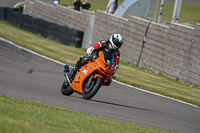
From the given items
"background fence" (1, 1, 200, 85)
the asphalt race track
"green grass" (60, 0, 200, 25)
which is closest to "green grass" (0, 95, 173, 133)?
the asphalt race track

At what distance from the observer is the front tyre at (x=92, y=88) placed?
26.7 ft

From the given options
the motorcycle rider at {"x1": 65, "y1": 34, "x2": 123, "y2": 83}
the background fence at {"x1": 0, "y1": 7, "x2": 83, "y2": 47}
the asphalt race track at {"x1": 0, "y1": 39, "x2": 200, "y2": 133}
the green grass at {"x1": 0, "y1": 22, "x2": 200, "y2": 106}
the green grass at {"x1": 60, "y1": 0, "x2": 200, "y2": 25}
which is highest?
the green grass at {"x1": 60, "y1": 0, "x2": 200, "y2": 25}

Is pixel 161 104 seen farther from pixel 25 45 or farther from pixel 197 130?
A: pixel 25 45

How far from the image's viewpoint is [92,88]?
27.2 feet

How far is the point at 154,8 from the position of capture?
21.7 meters

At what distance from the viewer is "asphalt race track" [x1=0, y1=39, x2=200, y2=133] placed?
7741 millimetres

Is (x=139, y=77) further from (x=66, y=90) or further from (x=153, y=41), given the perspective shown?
(x=66, y=90)

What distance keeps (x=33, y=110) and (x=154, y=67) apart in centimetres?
1075

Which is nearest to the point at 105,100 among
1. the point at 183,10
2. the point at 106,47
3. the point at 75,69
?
the point at 75,69

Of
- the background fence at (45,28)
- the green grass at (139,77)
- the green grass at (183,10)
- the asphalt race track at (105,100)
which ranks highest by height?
the green grass at (183,10)

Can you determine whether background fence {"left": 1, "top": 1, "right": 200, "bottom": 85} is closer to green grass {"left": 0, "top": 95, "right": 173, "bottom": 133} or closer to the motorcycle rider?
the motorcycle rider

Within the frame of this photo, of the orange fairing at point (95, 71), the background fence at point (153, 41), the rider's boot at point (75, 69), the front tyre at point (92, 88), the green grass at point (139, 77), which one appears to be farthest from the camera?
the background fence at point (153, 41)

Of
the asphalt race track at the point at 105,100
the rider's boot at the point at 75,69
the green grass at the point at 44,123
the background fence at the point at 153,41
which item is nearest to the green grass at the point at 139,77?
the background fence at the point at 153,41

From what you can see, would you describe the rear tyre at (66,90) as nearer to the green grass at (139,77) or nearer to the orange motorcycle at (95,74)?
the orange motorcycle at (95,74)
